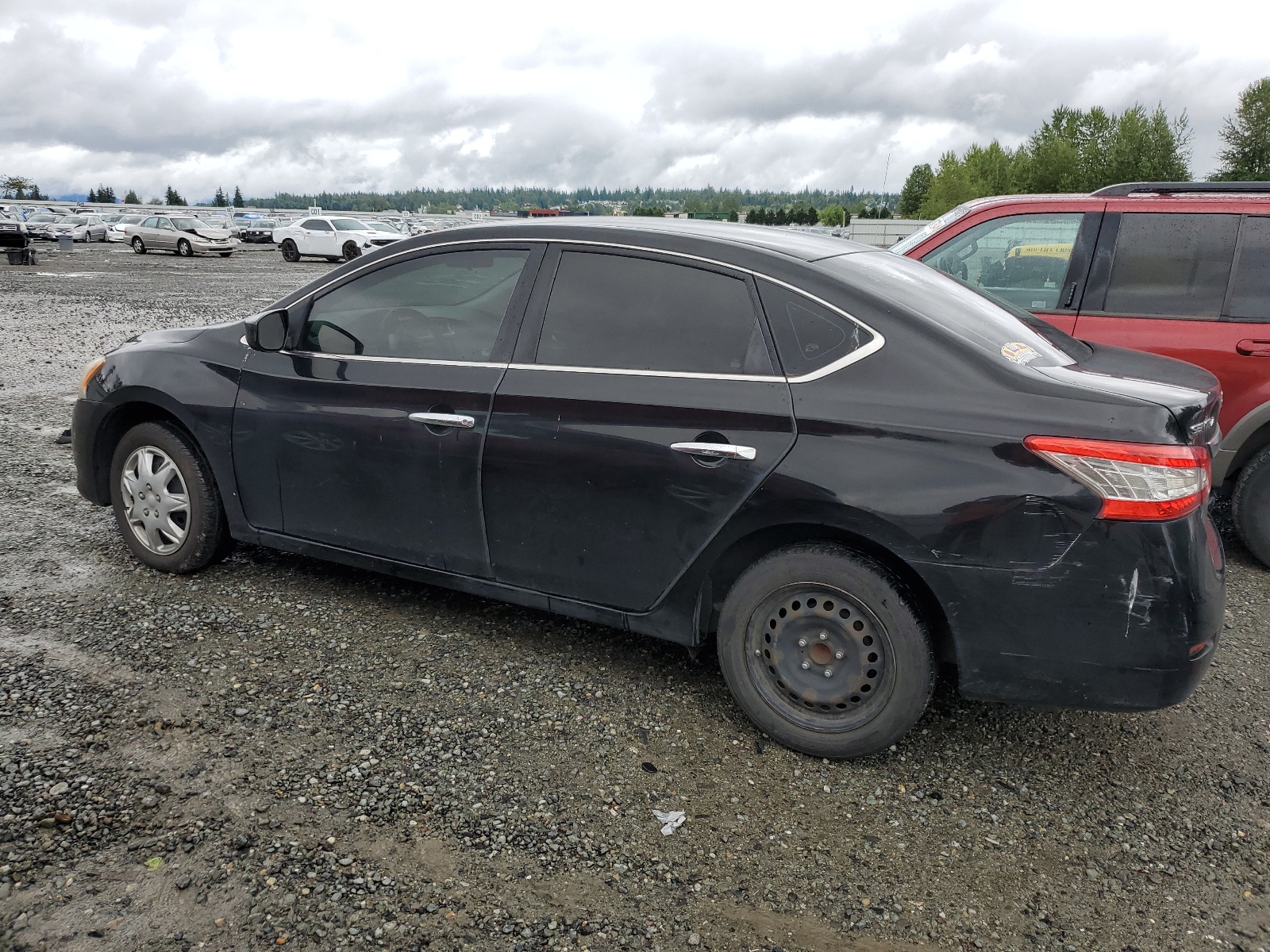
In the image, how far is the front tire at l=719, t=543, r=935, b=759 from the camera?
2969mm

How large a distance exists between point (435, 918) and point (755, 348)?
1.93 metres

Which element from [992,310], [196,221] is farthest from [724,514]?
[196,221]

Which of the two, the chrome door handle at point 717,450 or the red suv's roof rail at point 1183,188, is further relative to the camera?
the red suv's roof rail at point 1183,188

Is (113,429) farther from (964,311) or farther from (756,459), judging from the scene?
(964,311)

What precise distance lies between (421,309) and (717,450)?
5.10 ft

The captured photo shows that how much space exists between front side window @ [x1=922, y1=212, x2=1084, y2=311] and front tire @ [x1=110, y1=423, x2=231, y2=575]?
3.98 m

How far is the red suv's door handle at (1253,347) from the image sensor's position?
4.82m

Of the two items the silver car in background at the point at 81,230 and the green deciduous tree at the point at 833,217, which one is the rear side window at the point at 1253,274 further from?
the green deciduous tree at the point at 833,217

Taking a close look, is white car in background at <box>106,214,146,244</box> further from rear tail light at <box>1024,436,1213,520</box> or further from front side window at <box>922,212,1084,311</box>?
rear tail light at <box>1024,436,1213,520</box>

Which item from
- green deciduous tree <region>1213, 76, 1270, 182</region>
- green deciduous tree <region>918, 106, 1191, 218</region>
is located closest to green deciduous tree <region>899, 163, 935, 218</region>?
green deciduous tree <region>918, 106, 1191, 218</region>

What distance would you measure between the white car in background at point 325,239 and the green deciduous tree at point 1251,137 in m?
64.6

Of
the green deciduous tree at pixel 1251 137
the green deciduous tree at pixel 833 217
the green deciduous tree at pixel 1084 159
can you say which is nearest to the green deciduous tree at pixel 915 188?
the green deciduous tree at pixel 833 217

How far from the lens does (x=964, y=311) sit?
3.35 meters

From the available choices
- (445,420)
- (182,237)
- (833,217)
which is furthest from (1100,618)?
(833,217)
